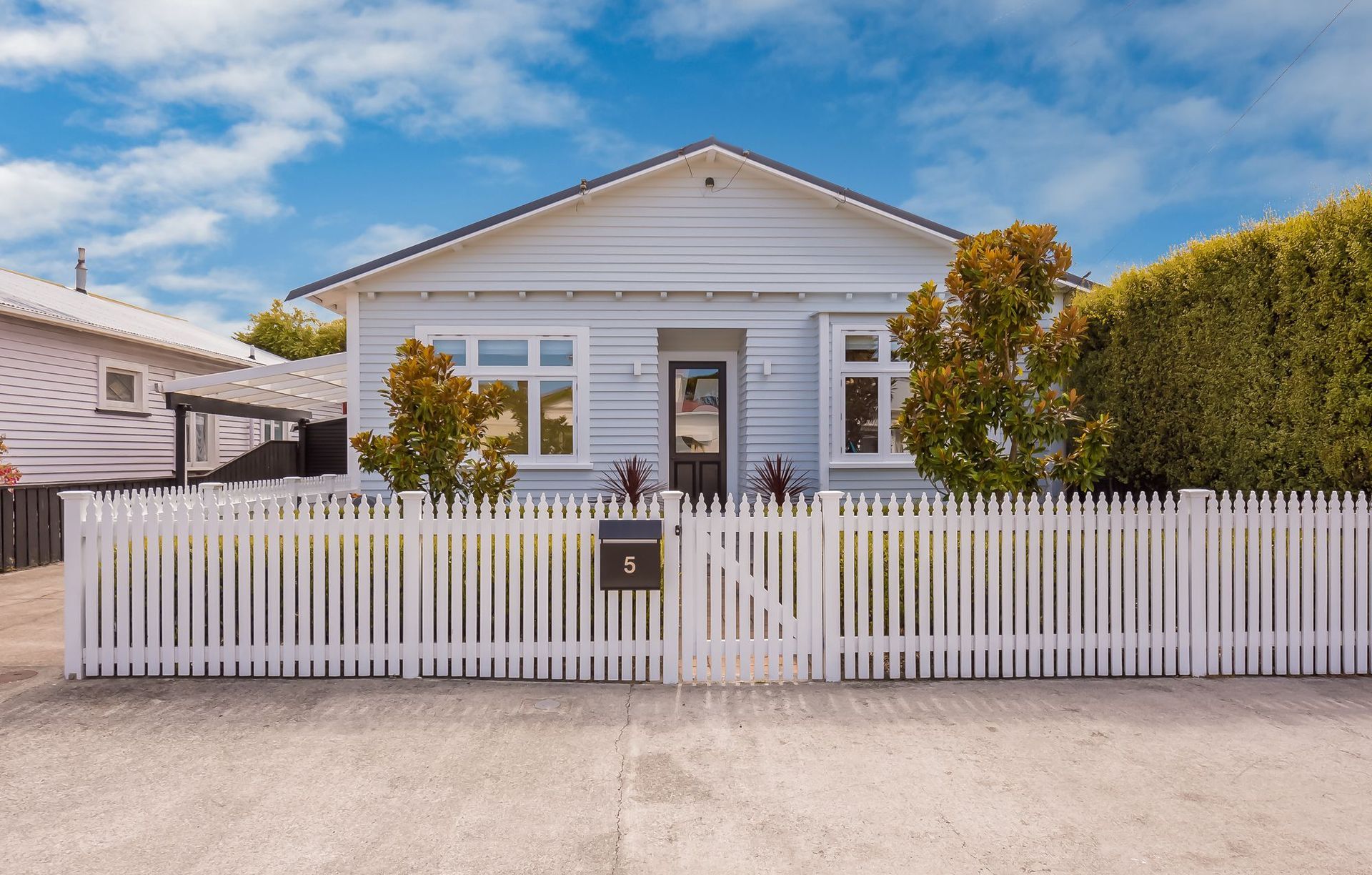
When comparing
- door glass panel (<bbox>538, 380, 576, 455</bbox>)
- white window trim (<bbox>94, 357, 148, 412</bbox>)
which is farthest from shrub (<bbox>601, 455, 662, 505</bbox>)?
white window trim (<bbox>94, 357, 148, 412</bbox>)

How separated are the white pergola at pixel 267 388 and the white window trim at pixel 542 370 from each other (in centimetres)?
178

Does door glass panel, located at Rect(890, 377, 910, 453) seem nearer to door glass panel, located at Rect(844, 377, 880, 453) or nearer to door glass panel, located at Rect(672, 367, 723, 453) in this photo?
door glass panel, located at Rect(844, 377, 880, 453)

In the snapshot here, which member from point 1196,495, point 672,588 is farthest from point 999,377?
point 672,588

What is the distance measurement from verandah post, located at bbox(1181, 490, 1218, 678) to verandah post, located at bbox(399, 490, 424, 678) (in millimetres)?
5056

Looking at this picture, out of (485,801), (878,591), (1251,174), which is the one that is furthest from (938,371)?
(1251,174)

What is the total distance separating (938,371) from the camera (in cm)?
530

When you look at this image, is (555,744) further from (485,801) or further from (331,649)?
(331,649)

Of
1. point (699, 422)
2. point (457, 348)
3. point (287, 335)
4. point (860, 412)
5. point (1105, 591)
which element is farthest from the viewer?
point (287, 335)

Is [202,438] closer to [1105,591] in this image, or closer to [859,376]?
[859,376]

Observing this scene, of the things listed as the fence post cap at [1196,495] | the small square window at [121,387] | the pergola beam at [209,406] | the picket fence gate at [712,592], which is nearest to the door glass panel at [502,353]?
the picket fence gate at [712,592]

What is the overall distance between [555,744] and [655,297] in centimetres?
672

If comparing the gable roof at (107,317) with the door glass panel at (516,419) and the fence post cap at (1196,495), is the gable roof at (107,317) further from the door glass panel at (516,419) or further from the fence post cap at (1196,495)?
the fence post cap at (1196,495)

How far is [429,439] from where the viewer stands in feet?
19.3

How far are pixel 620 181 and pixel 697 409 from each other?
335 cm
